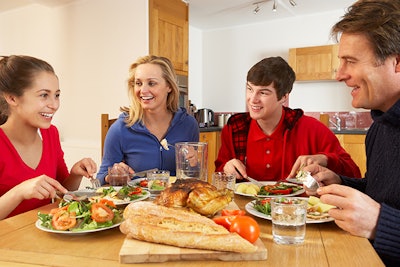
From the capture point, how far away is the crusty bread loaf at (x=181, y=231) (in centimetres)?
82

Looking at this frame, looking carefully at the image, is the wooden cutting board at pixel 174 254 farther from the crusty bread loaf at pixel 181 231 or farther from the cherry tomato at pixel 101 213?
the cherry tomato at pixel 101 213

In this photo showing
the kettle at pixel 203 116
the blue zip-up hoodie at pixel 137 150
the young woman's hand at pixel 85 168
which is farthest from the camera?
the kettle at pixel 203 116

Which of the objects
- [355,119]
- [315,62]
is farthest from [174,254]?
[355,119]

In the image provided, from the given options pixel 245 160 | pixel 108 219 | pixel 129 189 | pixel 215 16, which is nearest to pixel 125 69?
pixel 215 16

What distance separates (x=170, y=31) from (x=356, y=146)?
8.76ft

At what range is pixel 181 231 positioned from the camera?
0.85m

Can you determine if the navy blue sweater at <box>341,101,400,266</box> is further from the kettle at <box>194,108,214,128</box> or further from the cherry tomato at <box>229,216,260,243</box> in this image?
the kettle at <box>194,108,214,128</box>

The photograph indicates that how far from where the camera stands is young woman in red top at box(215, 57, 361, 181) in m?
1.99

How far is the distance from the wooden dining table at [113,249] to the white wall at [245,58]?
15.0 feet

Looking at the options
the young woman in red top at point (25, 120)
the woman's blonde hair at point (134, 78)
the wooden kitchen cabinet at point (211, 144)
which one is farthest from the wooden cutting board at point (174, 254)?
the wooden kitchen cabinet at point (211, 144)

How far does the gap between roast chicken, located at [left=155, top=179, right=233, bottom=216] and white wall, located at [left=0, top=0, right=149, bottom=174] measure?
319 centimetres

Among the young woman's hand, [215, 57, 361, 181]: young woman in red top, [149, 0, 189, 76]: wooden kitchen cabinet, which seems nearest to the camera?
the young woman's hand

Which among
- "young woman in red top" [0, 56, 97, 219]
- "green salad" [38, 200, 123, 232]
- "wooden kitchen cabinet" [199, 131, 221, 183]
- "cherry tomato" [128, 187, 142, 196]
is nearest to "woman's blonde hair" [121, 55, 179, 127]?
"young woman in red top" [0, 56, 97, 219]

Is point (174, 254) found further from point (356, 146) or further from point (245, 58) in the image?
point (245, 58)
